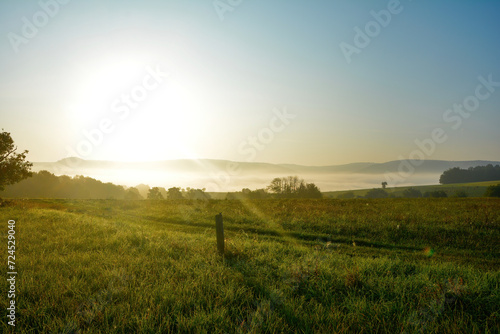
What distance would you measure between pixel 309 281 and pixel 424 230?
11716 millimetres

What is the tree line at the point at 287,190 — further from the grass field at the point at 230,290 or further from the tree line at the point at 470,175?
the tree line at the point at 470,175

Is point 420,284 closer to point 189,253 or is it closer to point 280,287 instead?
point 280,287

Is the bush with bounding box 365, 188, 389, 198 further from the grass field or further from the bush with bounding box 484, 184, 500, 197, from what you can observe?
the grass field

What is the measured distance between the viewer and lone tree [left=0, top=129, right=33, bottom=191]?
982 inches

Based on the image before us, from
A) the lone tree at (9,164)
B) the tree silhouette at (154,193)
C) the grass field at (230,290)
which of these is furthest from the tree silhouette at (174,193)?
the grass field at (230,290)

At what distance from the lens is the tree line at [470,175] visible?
9638 centimetres

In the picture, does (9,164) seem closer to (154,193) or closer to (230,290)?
(230,290)

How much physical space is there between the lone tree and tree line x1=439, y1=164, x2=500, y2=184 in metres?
116

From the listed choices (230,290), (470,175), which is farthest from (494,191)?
(470,175)

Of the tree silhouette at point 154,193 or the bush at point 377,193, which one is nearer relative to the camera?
the bush at point 377,193

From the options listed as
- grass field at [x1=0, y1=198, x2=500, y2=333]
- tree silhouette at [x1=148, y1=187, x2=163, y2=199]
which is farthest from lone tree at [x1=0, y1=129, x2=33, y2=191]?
tree silhouette at [x1=148, y1=187, x2=163, y2=199]

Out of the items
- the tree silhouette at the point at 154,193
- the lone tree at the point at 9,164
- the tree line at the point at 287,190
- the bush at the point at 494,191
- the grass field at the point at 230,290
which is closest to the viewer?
the grass field at the point at 230,290

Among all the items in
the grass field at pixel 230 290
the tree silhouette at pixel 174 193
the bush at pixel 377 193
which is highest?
the tree silhouette at pixel 174 193

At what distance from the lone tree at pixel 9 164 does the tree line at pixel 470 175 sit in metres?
116
